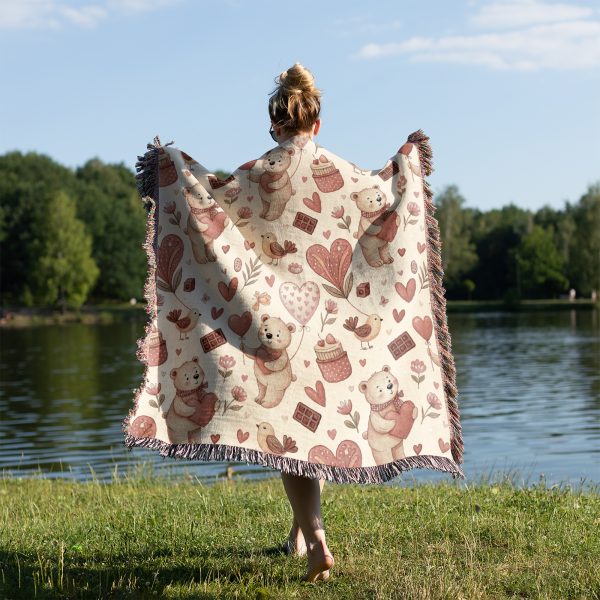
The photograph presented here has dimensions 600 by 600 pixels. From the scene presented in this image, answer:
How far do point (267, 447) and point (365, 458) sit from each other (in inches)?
18.7

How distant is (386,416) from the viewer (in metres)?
4.80

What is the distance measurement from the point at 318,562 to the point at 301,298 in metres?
1.23

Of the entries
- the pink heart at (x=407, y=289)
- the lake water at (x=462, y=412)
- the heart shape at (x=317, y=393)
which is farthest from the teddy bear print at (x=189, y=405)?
the lake water at (x=462, y=412)

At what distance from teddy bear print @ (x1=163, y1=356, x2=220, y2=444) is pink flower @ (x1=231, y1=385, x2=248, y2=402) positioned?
8 cm

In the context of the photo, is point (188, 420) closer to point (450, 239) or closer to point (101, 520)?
point (101, 520)

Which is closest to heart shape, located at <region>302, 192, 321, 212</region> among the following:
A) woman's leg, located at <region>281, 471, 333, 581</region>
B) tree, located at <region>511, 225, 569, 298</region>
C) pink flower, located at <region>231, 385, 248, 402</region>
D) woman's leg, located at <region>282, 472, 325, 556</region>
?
pink flower, located at <region>231, 385, 248, 402</region>

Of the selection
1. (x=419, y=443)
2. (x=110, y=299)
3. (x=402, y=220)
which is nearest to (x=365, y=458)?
(x=419, y=443)

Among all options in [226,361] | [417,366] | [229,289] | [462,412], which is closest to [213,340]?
[226,361]

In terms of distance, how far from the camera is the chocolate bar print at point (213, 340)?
4.71 meters

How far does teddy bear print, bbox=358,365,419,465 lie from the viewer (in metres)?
4.75

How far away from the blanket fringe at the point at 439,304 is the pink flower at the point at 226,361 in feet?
3.53

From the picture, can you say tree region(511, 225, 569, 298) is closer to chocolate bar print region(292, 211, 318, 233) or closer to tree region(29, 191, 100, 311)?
tree region(29, 191, 100, 311)

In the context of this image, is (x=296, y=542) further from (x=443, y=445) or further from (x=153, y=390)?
(x=153, y=390)

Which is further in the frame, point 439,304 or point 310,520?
point 439,304
